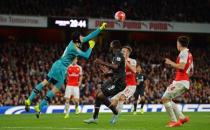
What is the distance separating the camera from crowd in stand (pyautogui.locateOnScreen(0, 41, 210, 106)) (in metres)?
30.8

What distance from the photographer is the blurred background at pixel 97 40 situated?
32.8 metres

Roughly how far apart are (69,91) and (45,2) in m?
15.7

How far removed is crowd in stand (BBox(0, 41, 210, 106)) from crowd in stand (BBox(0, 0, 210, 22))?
2499mm

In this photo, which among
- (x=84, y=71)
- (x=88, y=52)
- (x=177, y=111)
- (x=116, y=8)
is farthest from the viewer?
(x=116, y=8)

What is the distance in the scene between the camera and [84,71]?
34.5m

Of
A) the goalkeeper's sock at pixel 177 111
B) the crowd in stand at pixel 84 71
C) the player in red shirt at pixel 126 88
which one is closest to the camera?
the goalkeeper's sock at pixel 177 111

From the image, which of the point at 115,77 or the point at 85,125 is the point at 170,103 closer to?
the point at 115,77

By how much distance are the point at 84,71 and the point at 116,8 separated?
802 cm

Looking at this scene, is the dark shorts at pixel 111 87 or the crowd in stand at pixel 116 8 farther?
the crowd in stand at pixel 116 8

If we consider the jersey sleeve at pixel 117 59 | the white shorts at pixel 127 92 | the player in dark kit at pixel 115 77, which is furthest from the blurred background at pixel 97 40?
the jersey sleeve at pixel 117 59

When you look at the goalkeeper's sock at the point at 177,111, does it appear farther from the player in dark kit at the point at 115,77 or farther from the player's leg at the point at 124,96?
the player's leg at the point at 124,96

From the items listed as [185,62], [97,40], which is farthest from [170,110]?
[97,40]

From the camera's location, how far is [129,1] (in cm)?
4222

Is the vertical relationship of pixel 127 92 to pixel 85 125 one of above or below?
above
